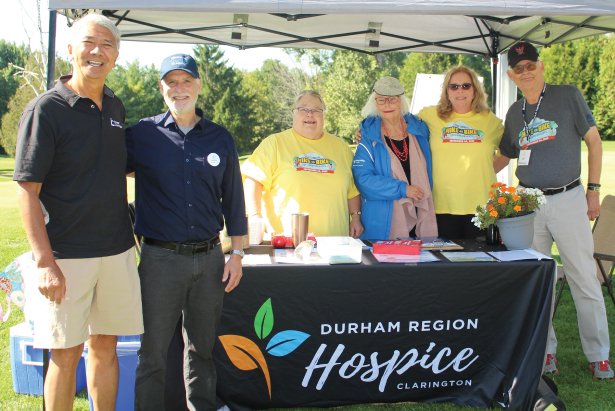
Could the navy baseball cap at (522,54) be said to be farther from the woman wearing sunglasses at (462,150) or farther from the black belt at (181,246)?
the black belt at (181,246)

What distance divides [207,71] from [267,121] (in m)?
4.53

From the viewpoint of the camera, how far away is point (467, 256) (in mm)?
2764

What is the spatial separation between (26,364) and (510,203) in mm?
2530

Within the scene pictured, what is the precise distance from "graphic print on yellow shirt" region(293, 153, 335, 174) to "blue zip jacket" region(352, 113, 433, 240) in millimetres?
163

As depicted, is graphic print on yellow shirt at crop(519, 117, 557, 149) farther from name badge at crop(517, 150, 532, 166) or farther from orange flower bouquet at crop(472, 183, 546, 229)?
orange flower bouquet at crop(472, 183, 546, 229)

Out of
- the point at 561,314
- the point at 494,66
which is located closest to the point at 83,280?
the point at 561,314

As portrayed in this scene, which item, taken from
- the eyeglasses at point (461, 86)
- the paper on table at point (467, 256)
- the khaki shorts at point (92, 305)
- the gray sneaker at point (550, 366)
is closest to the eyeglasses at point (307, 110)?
the eyeglasses at point (461, 86)

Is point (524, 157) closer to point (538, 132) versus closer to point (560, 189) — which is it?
point (538, 132)

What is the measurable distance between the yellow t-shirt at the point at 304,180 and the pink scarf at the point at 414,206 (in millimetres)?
276

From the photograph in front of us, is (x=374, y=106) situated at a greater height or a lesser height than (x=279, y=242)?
greater

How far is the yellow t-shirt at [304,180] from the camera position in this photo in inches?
123

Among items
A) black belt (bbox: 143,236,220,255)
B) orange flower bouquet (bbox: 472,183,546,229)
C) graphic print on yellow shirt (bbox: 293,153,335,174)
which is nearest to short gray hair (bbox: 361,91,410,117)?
graphic print on yellow shirt (bbox: 293,153,335,174)

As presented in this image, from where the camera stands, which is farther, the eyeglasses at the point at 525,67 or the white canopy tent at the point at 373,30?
the white canopy tent at the point at 373,30

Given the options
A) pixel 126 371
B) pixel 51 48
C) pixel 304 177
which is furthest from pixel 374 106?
pixel 126 371
